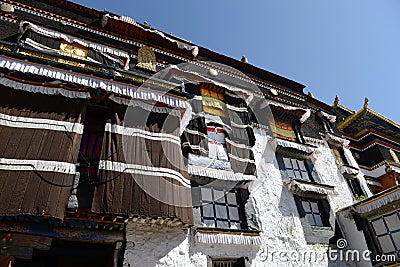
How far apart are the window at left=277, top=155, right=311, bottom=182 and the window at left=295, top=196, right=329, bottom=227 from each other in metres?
0.92

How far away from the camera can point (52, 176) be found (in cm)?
518

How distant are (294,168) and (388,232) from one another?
351 cm

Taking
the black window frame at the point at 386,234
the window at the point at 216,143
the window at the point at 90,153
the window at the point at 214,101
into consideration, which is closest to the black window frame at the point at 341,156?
the black window frame at the point at 386,234

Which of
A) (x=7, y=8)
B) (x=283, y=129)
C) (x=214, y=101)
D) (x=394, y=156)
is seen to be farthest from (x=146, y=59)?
(x=394, y=156)

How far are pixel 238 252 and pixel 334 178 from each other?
637 cm

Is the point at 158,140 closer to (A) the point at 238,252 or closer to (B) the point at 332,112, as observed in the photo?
(A) the point at 238,252

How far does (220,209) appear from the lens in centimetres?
779

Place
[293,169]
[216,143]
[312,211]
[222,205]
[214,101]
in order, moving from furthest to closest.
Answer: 1. [214,101]
2. [293,169]
3. [312,211]
4. [216,143]
5. [222,205]

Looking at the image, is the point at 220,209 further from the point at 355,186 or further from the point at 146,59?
the point at 355,186

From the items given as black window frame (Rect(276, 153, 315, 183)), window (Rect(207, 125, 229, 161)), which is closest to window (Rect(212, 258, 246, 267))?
window (Rect(207, 125, 229, 161))

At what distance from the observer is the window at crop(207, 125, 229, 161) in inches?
349

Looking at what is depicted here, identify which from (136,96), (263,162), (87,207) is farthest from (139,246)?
(263,162)

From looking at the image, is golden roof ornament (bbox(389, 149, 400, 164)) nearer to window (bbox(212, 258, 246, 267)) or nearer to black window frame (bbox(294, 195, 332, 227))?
black window frame (bbox(294, 195, 332, 227))

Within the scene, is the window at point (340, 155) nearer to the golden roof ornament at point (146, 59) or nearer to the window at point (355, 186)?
the window at point (355, 186)
